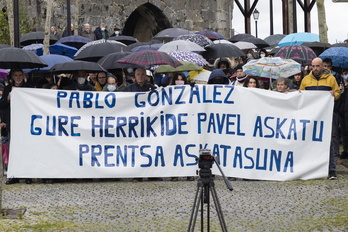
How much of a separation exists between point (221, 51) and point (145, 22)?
52.2ft

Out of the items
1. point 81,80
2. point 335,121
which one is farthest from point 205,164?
point 81,80

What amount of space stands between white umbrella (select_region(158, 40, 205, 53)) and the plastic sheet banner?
5.58 metres

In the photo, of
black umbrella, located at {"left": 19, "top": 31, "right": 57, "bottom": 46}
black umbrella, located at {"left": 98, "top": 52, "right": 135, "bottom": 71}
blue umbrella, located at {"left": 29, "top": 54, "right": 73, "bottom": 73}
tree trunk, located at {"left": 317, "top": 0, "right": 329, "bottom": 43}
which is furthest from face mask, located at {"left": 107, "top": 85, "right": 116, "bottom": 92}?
tree trunk, located at {"left": 317, "top": 0, "right": 329, "bottom": 43}

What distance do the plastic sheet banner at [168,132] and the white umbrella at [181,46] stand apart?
558 centimetres

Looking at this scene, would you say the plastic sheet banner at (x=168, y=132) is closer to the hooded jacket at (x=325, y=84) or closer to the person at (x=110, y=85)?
the hooded jacket at (x=325, y=84)

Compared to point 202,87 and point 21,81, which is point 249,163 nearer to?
point 202,87

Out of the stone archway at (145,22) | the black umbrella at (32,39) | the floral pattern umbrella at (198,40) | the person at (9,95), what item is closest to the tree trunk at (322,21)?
the floral pattern umbrella at (198,40)

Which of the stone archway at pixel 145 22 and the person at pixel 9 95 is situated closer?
the person at pixel 9 95

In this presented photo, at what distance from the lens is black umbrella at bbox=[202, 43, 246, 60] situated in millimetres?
18531

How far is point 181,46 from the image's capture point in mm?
18328

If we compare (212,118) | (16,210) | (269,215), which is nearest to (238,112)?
(212,118)

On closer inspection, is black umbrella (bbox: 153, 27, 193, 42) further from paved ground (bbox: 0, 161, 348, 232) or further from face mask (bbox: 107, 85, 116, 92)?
paved ground (bbox: 0, 161, 348, 232)

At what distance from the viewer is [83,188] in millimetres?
11734

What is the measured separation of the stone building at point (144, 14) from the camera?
29906mm
